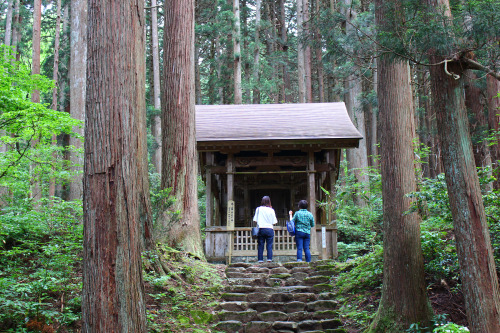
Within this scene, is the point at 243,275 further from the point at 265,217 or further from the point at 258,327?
the point at 258,327

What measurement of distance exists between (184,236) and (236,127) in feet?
16.9

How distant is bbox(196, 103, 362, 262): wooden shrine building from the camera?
1180cm

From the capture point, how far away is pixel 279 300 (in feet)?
24.2

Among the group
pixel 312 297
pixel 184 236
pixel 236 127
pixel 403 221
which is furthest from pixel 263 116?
pixel 403 221

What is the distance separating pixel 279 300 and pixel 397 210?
287 centimetres

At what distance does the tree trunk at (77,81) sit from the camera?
11.7 meters

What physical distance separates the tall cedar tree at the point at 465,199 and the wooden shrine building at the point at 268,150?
6.75m

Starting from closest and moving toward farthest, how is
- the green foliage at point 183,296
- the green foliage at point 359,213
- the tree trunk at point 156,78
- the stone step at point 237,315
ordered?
the green foliage at point 183,296 → the stone step at point 237,315 → the green foliage at point 359,213 → the tree trunk at point 156,78

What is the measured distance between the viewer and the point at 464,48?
14.3ft

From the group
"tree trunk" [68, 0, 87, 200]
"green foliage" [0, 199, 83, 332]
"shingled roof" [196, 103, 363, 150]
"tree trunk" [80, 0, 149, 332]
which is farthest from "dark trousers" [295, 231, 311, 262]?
"tree trunk" [68, 0, 87, 200]

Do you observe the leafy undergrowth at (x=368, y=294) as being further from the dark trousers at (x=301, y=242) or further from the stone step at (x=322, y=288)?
the dark trousers at (x=301, y=242)

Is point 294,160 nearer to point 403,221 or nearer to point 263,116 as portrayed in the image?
point 263,116

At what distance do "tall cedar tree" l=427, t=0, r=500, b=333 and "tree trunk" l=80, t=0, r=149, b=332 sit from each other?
3356mm

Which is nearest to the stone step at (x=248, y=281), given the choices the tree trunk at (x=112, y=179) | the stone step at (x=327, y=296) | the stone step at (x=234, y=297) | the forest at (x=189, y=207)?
the forest at (x=189, y=207)
